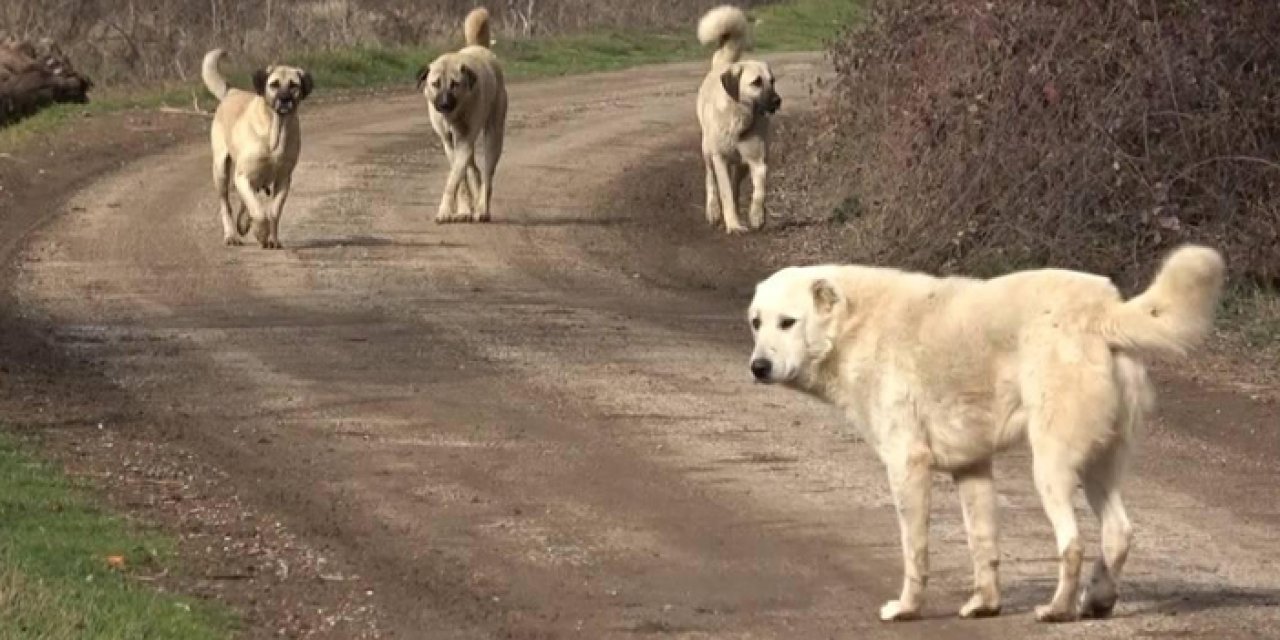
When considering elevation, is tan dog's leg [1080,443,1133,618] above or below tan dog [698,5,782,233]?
above

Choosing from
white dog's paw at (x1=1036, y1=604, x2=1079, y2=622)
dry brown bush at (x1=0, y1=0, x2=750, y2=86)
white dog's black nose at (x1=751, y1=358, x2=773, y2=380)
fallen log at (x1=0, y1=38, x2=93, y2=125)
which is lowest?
dry brown bush at (x1=0, y1=0, x2=750, y2=86)

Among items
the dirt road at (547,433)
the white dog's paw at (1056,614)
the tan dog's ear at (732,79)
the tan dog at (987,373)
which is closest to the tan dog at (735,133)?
the tan dog's ear at (732,79)

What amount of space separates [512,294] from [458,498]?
699 centimetres

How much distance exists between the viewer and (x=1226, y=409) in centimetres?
1378

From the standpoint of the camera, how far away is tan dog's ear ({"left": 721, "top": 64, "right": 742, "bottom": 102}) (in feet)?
71.6

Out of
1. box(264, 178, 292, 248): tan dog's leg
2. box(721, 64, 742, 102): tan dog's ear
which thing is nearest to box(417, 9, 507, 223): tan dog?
box(721, 64, 742, 102): tan dog's ear

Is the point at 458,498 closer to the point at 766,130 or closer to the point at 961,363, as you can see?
the point at 961,363

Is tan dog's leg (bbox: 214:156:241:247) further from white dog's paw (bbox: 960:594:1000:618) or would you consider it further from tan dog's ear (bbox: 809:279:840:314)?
white dog's paw (bbox: 960:594:1000:618)

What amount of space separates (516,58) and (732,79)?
16357mm

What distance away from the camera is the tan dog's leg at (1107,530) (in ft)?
27.9

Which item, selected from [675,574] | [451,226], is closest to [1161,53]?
[451,226]

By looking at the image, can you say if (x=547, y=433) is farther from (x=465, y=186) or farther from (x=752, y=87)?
(x=465, y=186)

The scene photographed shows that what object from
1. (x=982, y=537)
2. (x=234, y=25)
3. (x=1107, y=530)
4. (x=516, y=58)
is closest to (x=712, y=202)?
(x=982, y=537)

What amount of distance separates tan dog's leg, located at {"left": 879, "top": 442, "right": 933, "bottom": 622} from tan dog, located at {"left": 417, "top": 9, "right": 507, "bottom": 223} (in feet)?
44.5
